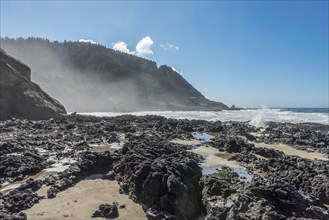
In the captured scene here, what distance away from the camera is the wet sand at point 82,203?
53.2ft

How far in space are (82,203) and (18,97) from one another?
152ft

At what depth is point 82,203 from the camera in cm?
1775

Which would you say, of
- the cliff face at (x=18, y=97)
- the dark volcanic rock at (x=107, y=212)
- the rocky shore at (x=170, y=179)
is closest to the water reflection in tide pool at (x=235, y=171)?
the rocky shore at (x=170, y=179)

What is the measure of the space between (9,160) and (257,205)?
19328mm

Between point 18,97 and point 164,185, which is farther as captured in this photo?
point 18,97

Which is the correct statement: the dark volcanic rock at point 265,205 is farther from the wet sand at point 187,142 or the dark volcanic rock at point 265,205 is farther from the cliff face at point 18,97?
Result: the cliff face at point 18,97

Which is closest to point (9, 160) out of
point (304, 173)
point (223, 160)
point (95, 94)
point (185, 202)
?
point (185, 202)

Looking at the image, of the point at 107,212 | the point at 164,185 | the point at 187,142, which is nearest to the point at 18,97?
the point at 187,142

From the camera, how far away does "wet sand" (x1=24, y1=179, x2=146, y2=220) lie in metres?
16.2

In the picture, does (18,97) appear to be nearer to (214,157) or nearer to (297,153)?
(214,157)

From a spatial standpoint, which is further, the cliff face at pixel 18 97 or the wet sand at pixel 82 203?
the cliff face at pixel 18 97

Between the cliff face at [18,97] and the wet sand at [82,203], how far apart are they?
39332 millimetres

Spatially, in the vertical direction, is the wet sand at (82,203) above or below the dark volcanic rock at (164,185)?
below

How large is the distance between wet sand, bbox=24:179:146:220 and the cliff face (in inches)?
1549
